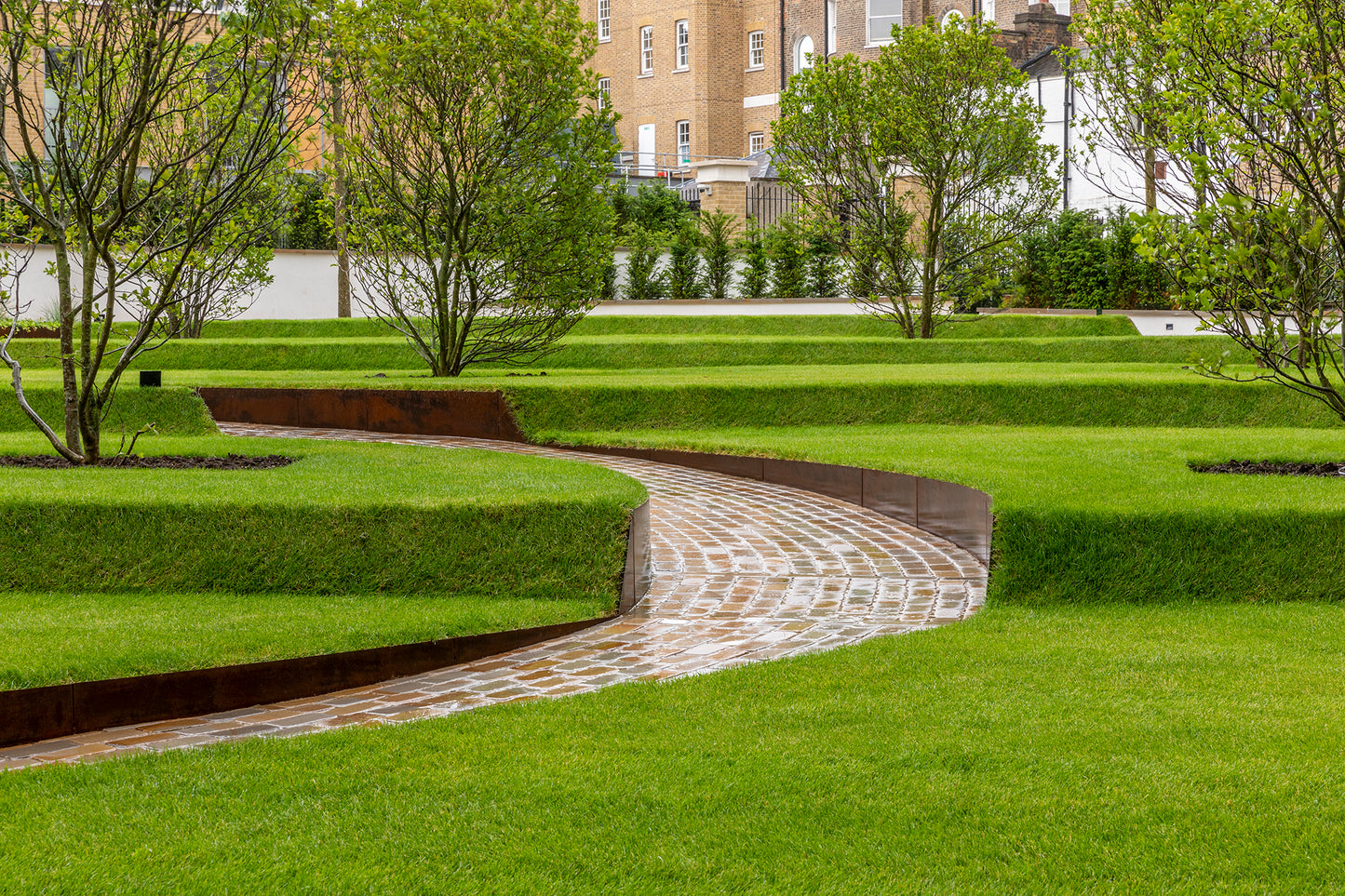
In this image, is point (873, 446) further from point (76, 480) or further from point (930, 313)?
point (930, 313)

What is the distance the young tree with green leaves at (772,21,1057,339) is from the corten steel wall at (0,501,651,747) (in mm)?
17242

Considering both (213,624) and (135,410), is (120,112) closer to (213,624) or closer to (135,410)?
(135,410)

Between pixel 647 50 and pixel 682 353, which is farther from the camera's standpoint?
pixel 647 50

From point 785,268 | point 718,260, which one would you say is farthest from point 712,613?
point 718,260

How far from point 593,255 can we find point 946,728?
11.6 m

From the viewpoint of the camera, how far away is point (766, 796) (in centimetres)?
379

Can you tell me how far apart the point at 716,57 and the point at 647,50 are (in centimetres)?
354

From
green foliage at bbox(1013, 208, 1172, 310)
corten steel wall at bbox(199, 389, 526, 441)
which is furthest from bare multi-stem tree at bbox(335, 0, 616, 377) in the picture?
green foliage at bbox(1013, 208, 1172, 310)

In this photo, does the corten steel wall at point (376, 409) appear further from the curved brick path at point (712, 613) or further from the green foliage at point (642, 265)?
the green foliage at point (642, 265)

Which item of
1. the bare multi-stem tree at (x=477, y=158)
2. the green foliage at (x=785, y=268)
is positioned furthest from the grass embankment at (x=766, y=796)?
the green foliage at (x=785, y=268)

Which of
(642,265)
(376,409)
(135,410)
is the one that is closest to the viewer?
(135,410)

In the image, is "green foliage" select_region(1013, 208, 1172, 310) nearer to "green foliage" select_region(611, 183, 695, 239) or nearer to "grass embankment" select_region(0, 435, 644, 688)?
"green foliage" select_region(611, 183, 695, 239)

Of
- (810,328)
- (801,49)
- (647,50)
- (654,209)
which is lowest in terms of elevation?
(810,328)

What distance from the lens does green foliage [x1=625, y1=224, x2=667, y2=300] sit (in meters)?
29.5
